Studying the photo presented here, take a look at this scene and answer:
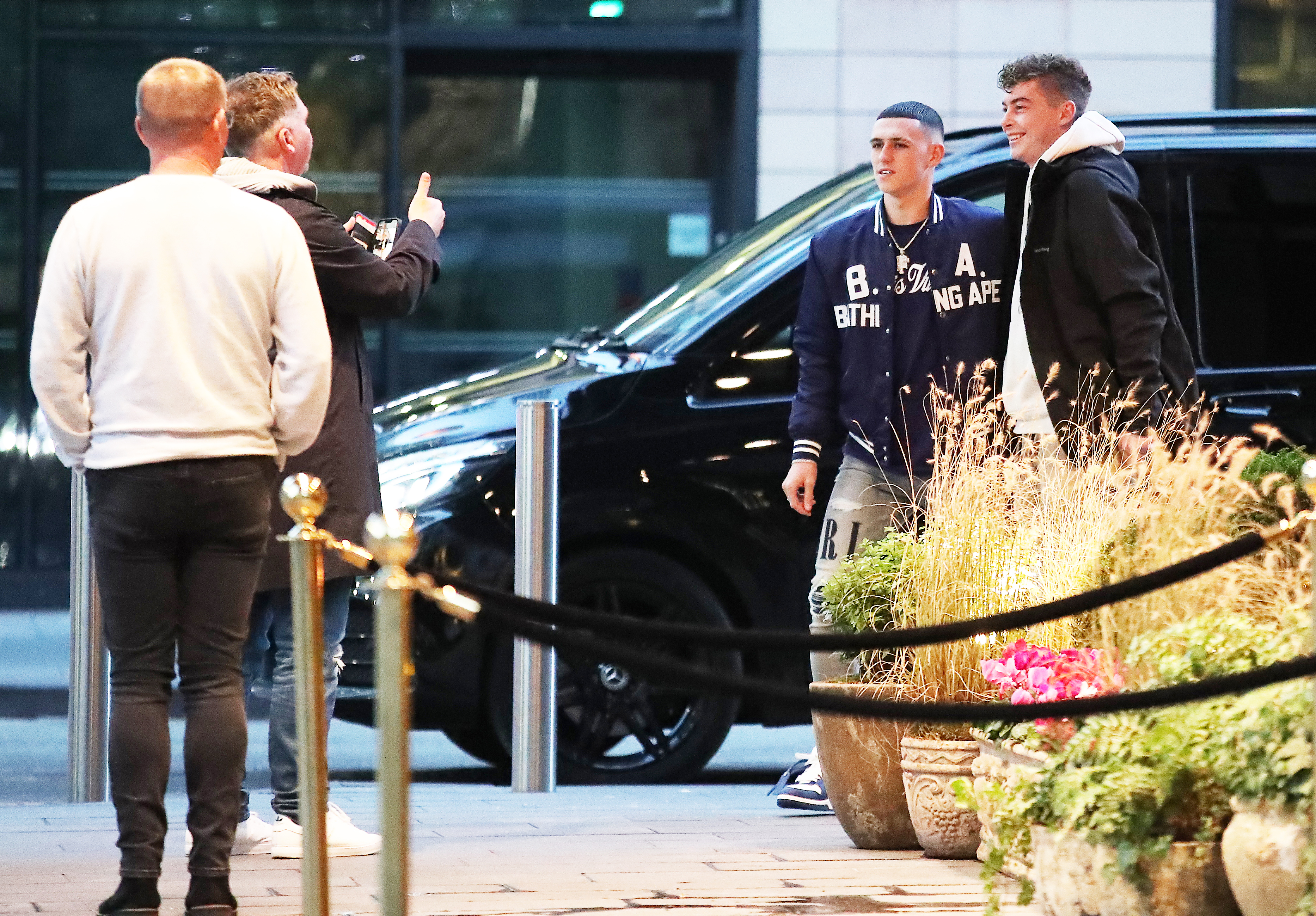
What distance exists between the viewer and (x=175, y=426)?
4605 millimetres

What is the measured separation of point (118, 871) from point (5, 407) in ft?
30.4

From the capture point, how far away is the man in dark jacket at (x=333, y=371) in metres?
5.54

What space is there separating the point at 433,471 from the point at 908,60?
303 inches

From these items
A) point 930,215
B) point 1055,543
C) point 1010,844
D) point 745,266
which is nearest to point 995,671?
point 1055,543

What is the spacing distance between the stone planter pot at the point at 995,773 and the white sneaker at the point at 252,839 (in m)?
1.89

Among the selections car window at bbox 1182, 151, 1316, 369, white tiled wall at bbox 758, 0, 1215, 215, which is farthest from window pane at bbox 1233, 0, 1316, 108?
car window at bbox 1182, 151, 1316, 369

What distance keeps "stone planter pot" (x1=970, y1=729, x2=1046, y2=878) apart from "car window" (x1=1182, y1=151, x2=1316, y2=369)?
279cm

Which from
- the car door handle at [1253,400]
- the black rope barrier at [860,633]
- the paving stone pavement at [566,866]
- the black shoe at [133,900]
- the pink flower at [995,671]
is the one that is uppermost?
the car door handle at [1253,400]

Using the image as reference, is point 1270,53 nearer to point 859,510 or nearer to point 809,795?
point 859,510

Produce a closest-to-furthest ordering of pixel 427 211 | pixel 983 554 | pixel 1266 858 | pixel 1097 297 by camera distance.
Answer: pixel 1266 858 → pixel 983 554 → pixel 427 211 → pixel 1097 297

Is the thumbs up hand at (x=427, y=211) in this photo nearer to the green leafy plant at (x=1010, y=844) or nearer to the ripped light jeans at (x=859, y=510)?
the ripped light jeans at (x=859, y=510)

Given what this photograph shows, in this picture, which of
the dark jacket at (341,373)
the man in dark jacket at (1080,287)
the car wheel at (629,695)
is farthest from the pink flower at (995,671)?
the car wheel at (629,695)

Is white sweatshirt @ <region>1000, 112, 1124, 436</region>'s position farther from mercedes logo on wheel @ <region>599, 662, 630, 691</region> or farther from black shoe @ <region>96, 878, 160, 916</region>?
black shoe @ <region>96, 878, 160, 916</region>

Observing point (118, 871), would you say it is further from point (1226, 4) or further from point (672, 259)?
point (1226, 4)
